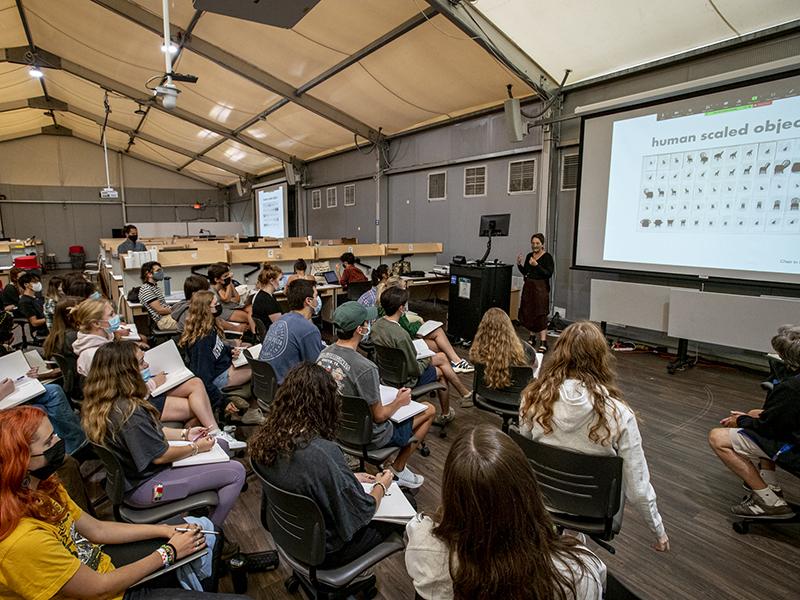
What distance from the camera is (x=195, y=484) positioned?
174 centimetres

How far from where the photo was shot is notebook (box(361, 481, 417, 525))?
145 cm

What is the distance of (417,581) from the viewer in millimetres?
A: 955

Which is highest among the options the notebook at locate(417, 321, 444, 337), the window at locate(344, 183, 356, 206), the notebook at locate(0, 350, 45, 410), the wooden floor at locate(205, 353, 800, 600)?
the window at locate(344, 183, 356, 206)

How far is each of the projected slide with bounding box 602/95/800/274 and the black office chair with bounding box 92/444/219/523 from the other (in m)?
4.73

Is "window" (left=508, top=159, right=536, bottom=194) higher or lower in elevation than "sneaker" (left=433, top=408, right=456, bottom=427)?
higher

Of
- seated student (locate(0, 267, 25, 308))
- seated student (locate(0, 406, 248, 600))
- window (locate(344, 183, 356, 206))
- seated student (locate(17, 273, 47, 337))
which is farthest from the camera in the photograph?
window (locate(344, 183, 356, 206))

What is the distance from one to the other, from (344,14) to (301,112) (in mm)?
3684

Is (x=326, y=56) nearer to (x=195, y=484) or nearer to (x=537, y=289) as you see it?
(x=537, y=289)

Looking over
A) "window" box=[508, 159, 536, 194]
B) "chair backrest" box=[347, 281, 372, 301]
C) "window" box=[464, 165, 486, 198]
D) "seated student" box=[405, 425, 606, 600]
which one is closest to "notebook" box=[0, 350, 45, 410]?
"seated student" box=[405, 425, 606, 600]

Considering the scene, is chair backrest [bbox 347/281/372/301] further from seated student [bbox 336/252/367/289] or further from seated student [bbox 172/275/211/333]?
seated student [bbox 172/275/211/333]

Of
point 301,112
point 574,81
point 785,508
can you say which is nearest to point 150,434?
point 785,508

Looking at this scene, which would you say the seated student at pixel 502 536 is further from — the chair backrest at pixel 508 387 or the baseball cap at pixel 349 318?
the chair backrest at pixel 508 387

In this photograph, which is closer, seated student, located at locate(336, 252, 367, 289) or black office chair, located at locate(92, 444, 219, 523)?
black office chair, located at locate(92, 444, 219, 523)

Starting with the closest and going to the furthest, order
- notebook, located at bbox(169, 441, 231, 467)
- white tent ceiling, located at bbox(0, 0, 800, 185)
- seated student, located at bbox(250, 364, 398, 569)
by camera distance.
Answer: seated student, located at bbox(250, 364, 398, 569), notebook, located at bbox(169, 441, 231, 467), white tent ceiling, located at bbox(0, 0, 800, 185)
